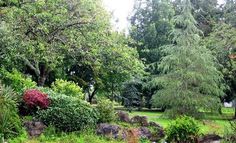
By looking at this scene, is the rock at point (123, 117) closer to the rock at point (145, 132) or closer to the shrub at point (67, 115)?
the rock at point (145, 132)

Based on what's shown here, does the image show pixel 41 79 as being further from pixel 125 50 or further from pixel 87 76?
pixel 87 76

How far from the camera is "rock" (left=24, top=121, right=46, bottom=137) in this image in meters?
12.3

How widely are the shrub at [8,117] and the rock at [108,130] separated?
287 cm

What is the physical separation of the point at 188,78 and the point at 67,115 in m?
12.6

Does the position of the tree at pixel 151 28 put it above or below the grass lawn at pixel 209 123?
above

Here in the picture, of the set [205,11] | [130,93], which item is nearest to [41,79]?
[130,93]

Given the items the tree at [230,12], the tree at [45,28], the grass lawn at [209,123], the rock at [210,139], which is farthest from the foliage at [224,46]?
the rock at [210,139]

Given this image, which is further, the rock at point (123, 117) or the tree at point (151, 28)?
the tree at point (151, 28)

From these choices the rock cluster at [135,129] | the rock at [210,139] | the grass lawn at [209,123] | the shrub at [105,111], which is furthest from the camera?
the grass lawn at [209,123]

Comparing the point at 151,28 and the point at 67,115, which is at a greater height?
the point at 151,28

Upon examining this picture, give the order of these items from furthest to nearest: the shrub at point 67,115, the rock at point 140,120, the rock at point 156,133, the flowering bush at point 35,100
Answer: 1. the rock at point 140,120
2. the rock at point 156,133
3. the flowering bush at point 35,100
4. the shrub at point 67,115

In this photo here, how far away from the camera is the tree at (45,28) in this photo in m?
15.0

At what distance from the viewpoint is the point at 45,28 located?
15188mm

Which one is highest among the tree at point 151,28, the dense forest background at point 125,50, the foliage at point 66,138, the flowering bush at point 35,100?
the tree at point 151,28
